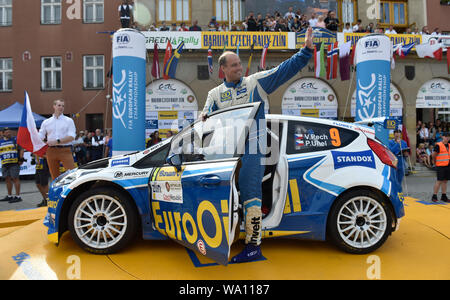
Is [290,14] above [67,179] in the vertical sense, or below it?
above

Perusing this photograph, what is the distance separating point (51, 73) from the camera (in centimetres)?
1627

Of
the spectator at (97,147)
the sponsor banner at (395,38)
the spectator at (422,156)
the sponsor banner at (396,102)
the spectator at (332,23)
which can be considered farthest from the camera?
the sponsor banner at (396,102)

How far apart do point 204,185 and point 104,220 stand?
52.3 inches

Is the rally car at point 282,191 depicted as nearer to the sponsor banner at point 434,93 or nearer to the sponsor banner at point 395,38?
the sponsor banner at point 395,38

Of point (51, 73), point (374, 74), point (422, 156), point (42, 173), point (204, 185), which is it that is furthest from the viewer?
point (51, 73)

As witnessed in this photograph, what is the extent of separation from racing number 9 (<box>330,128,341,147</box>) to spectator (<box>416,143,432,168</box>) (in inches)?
503

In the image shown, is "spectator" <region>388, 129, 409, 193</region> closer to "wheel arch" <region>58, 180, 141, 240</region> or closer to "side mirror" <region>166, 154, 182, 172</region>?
"side mirror" <region>166, 154, 182, 172</region>

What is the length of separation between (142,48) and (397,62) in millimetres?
13445

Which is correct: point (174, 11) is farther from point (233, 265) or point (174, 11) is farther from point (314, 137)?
point (233, 265)

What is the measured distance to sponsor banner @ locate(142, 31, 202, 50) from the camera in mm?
13680

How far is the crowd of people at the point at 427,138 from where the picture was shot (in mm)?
14074

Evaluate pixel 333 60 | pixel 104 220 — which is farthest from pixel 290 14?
pixel 104 220

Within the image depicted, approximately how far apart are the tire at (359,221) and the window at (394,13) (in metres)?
18.2

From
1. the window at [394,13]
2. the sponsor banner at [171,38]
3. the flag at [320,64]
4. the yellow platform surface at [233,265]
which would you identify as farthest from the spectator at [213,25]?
the yellow platform surface at [233,265]
